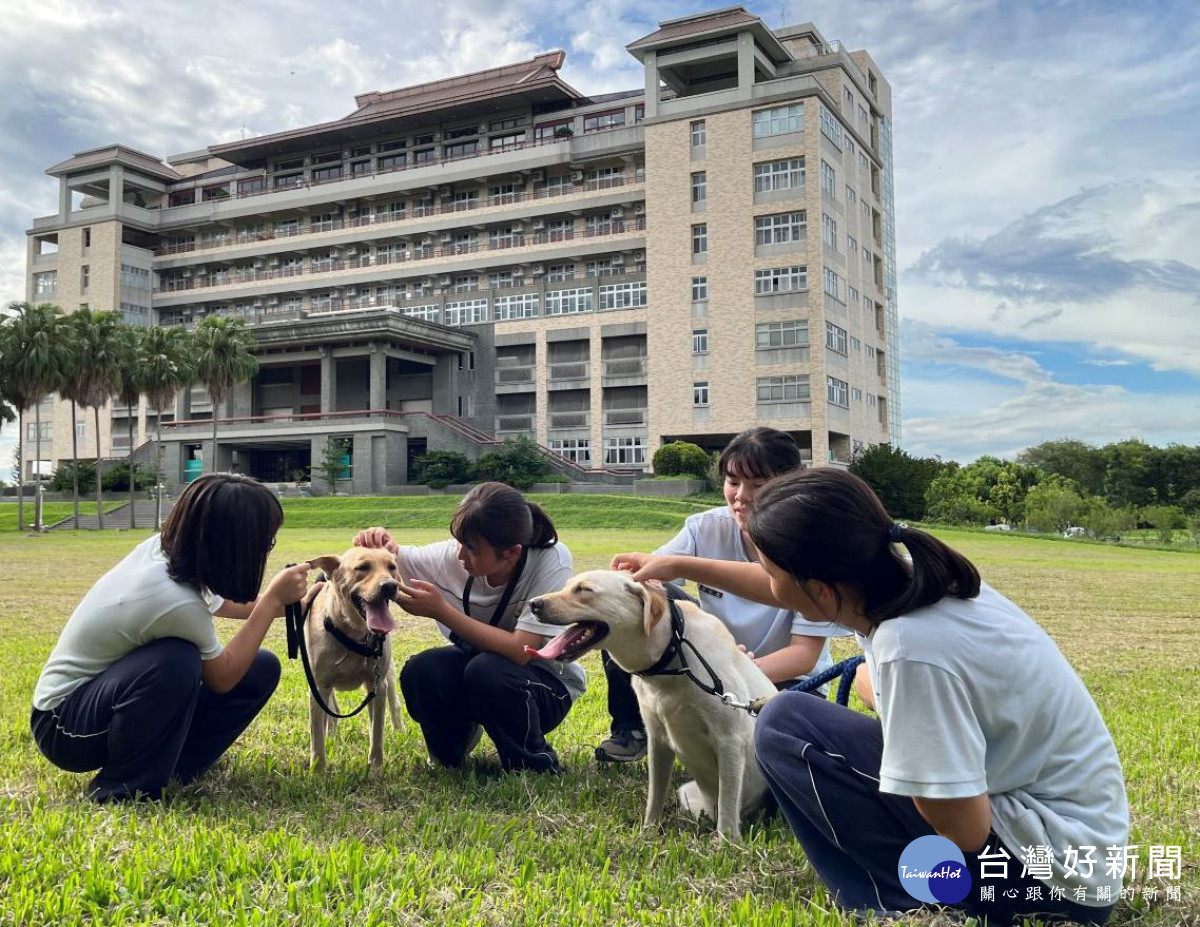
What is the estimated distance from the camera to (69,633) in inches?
154

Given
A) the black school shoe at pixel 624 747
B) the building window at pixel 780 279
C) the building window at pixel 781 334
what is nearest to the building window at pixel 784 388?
the building window at pixel 781 334

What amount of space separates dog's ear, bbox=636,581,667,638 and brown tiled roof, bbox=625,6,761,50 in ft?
173

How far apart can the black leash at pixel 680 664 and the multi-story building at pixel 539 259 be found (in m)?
47.4

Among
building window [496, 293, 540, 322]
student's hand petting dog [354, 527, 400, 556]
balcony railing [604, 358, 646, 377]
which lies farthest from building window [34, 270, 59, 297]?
student's hand petting dog [354, 527, 400, 556]

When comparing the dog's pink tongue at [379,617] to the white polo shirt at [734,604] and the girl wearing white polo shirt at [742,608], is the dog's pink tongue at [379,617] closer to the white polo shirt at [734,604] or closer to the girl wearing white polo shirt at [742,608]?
the girl wearing white polo shirt at [742,608]

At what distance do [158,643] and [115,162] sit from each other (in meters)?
78.8

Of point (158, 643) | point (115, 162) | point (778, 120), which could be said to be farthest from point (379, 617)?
point (115, 162)

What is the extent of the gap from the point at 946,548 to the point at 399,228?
209ft

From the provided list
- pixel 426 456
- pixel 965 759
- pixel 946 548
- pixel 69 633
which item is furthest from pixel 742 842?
pixel 426 456

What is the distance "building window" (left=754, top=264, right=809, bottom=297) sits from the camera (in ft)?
165

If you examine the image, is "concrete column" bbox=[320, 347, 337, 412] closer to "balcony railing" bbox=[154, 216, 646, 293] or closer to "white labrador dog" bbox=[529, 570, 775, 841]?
"balcony railing" bbox=[154, 216, 646, 293]

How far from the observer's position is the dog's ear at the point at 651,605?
11.9 ft

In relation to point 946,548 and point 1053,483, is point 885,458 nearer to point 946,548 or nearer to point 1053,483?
point 1053,483

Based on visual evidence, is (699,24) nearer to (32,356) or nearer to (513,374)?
(513,374)
